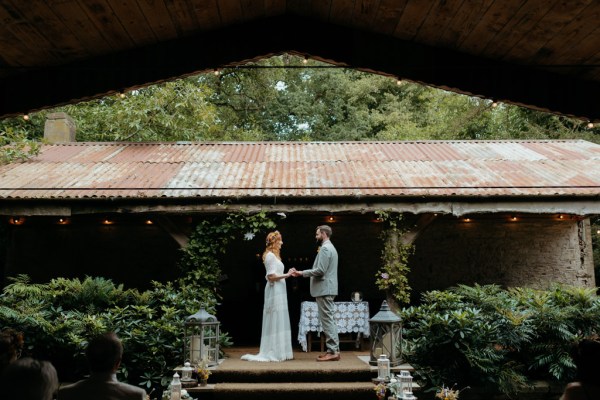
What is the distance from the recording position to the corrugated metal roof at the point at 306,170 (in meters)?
8.98

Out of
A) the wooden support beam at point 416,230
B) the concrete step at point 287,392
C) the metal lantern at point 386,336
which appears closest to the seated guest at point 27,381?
the concrete step at point 287,392

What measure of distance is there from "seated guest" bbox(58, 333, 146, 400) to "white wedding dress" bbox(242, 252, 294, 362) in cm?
478

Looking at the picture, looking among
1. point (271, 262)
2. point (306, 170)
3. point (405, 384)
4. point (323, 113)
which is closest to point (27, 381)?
point (405, 384)

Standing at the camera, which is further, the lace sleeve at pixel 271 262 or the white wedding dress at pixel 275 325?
the lace sleeve at pixel 271 262

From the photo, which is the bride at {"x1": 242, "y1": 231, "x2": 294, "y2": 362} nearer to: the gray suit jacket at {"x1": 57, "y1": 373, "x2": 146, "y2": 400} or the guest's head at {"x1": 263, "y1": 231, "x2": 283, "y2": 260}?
the guest's head at {"x1": 263, "y1": 231, "x2": 283, "y2": 260}

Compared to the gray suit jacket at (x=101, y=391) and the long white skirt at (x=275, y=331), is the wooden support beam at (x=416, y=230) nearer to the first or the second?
the long white skirt at (x=275, y=331)

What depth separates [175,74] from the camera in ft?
17.0

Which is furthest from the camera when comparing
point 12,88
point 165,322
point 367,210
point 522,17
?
point 367,210

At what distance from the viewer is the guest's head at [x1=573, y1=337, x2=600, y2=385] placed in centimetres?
329

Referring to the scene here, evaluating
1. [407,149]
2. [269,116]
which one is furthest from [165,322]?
[269,116]

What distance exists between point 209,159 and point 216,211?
9.10 ft

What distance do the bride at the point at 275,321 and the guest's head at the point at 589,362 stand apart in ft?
14.8

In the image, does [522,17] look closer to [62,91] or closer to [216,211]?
[62,91]

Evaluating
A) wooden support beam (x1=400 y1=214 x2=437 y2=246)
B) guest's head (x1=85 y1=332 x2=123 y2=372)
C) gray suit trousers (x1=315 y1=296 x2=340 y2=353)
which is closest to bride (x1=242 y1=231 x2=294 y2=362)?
gray suit trousers (x1=315 y1=296 x2=340 y2=353)
